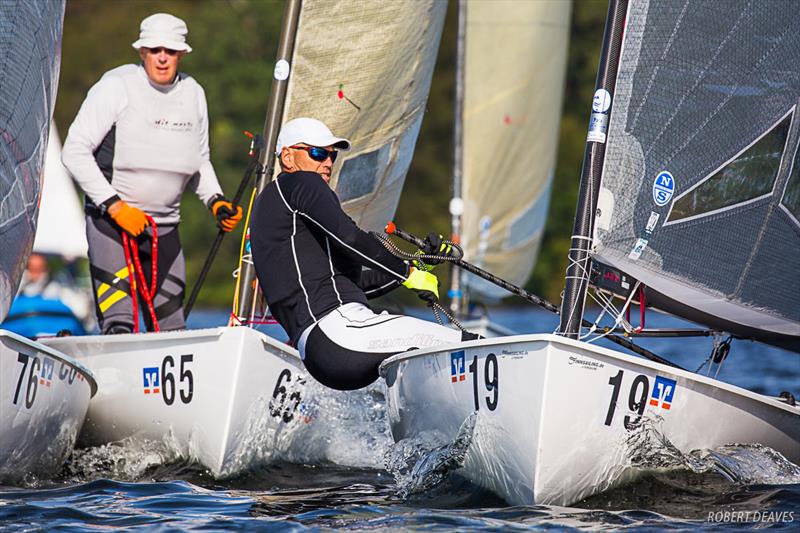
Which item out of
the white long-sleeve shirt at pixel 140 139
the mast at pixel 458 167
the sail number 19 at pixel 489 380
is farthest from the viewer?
the mast at pixel 458 167

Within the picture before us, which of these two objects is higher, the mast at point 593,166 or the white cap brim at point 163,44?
the white cap brim at point 163,44

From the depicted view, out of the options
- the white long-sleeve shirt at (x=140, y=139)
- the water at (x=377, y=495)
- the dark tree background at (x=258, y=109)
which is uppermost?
the dark tree background at (x=258, y=109)

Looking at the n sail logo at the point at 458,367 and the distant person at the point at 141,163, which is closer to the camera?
the n sail logo at the point at 458,367

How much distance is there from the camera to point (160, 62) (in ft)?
20.3

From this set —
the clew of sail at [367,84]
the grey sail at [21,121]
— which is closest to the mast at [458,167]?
the clew of sail at [367,84]

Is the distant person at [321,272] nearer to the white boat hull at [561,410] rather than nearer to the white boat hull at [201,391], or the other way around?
the white boat hull at [561,410]

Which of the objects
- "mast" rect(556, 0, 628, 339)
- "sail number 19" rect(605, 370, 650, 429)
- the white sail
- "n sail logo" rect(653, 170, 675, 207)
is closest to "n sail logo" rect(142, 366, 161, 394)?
"mast" rect(556, 0, 628, 339)

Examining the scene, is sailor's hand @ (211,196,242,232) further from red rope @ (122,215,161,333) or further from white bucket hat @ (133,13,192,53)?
white bucket hat @ (133,13,192,53)

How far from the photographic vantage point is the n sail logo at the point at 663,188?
15.8 ft

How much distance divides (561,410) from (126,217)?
2.58 metres

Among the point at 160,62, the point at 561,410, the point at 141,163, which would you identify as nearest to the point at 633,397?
the point at 561,410

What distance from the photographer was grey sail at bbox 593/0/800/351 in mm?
4734

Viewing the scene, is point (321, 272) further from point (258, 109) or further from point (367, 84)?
point (258, 109)

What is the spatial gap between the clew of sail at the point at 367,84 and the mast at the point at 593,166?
2378mm
